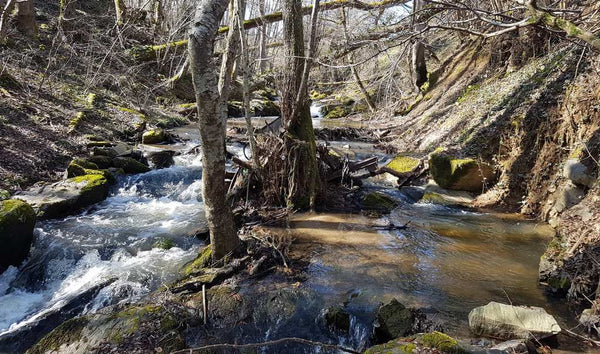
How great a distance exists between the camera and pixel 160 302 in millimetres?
4348

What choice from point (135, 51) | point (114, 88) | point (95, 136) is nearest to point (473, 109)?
point (95, 136)

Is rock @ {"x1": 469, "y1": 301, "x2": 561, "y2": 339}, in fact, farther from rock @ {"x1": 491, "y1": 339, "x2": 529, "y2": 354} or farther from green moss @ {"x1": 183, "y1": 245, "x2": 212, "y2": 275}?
green moss @ {"x1": 183, "y1": 245, "x2": 212, "y2": 275}

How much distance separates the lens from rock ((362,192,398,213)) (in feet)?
25.9

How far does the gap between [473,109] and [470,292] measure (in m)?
7.56

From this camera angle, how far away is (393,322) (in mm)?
3916

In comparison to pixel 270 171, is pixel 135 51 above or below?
above

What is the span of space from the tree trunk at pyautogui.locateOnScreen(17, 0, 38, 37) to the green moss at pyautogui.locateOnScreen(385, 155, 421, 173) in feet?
49.0

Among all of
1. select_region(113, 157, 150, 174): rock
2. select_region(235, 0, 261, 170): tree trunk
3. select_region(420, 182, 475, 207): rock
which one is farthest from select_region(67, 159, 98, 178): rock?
select_region(420, 182, 475, 207): rock

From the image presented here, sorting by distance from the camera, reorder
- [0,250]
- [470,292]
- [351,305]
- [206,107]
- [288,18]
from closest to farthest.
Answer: [206,107]
[351,305]
[470,292]
[0,250]
[288,18]

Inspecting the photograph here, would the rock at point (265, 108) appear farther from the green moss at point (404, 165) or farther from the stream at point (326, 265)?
the stream at point (326, 265)

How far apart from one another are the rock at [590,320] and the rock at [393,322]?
1.73 meters

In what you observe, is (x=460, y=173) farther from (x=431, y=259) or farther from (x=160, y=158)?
(x=160, y=158)

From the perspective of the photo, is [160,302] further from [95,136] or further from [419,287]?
[95,136]

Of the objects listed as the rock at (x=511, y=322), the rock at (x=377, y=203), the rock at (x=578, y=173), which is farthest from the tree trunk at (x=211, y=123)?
the rock at (x=578, y=173)
